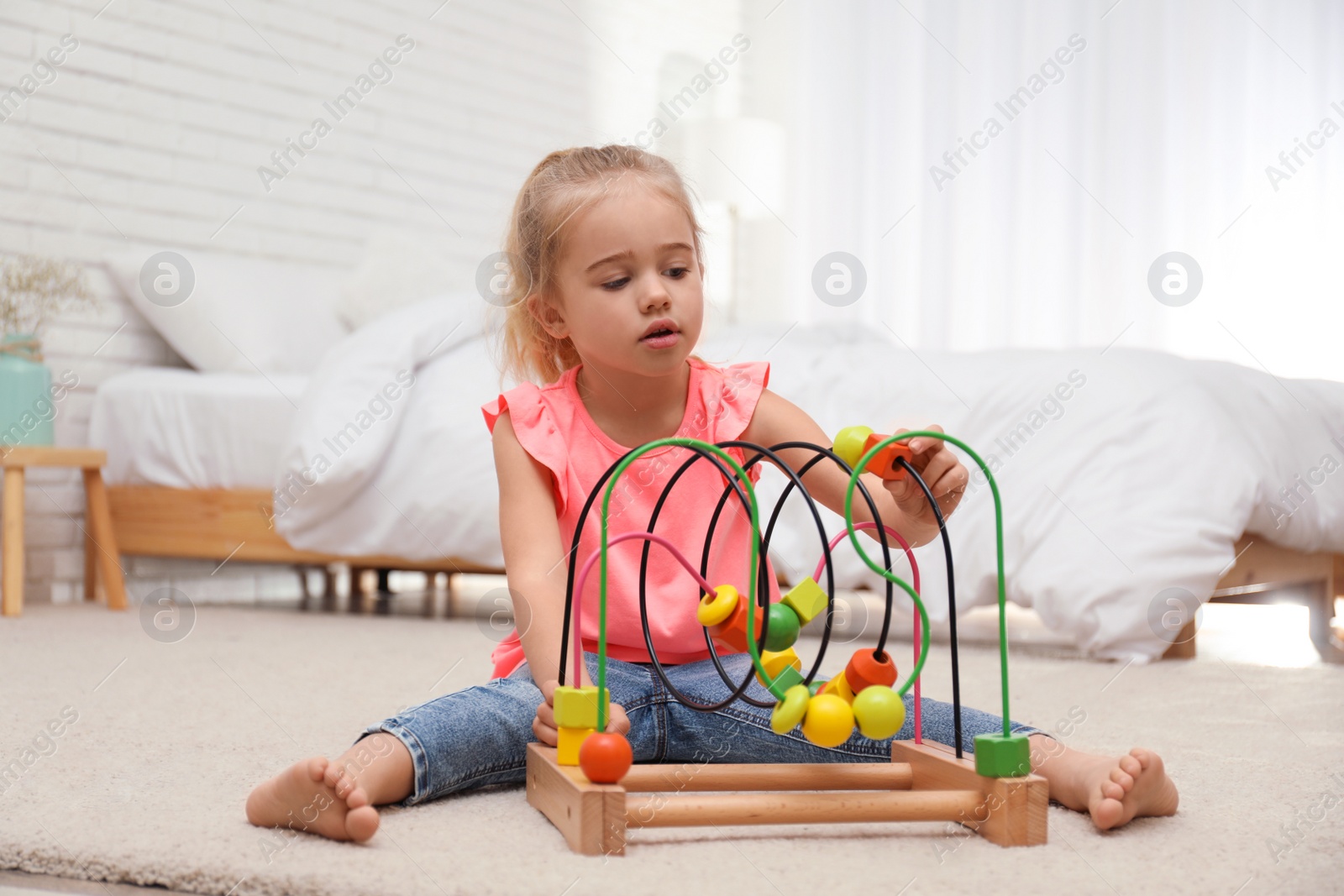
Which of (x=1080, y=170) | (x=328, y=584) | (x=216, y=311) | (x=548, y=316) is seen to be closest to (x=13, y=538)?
(x=216, y=311)

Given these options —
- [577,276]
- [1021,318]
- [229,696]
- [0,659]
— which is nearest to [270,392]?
[0,659]

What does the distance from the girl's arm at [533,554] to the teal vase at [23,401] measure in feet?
5.69

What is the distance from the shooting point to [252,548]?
2500 millimetres

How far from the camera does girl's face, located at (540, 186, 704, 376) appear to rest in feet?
3.34

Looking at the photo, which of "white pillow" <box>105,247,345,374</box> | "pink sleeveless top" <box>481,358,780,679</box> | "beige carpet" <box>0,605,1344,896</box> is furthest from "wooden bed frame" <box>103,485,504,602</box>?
"pink sleeveless top" <box>481,358,780,679</box>

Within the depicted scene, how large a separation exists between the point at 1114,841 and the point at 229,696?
1.03m

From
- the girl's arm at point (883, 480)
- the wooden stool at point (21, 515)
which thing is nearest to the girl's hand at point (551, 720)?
the girl's arm at point (883, 480)

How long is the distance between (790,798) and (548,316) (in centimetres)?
55

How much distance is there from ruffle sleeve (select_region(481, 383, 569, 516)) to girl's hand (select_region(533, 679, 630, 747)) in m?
0.19

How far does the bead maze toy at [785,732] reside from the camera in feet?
2.63

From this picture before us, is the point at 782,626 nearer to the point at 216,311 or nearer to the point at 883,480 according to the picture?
the point at 883,480

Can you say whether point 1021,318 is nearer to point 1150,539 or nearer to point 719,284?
point 719,284

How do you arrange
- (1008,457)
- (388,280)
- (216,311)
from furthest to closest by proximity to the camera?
(388,280) < (216,311) < (1008,457)

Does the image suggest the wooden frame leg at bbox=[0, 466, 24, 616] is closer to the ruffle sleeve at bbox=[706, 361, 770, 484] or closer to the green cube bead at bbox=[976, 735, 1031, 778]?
the ruffle sleeve at bbox=[706, 361, 770, 484]
